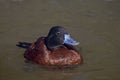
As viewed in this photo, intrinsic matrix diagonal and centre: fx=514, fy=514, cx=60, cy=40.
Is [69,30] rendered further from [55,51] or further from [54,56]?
[54,56]

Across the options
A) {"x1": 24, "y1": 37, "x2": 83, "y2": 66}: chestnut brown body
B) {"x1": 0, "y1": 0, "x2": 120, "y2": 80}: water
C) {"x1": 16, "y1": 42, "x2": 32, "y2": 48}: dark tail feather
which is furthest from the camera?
{"x1": 16, "y1": 42, "x2": 32, "y2": 48}: dark tail feather

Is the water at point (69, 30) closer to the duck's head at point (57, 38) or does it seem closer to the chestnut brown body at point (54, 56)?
the chestnut brown body at point (54, 56)

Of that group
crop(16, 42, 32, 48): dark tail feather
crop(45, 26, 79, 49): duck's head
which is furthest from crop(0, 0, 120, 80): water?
crop(45, 26, 79, 49): duck's head

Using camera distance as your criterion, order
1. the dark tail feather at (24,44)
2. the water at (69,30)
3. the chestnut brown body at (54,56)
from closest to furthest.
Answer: the water at (69,30) < the chestnut brown body at (54,56) < the dark tail feather at (24,44)

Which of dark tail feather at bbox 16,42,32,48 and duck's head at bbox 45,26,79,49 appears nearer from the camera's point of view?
duck's head at bbox 45,26,79,49

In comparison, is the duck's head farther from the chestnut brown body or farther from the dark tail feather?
the dark tail feather

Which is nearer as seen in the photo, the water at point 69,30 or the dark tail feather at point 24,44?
the water at point 69,30

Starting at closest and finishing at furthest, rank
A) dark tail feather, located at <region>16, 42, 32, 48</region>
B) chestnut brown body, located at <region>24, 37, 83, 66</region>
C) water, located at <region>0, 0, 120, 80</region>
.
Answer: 1. water, located at <region>0, 0, 120, 80</region>
2. chestnut brown body, located at <region>24, 37, 83, 66</region>
3. dark tail feather, located at <region>16, 42, 32, 48</region>

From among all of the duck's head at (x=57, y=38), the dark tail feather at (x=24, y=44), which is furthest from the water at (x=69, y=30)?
the duck's head at (x=57, y=38)

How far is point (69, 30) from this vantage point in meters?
10.5

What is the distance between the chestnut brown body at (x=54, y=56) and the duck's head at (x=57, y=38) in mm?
85

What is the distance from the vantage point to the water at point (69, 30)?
8.32 metres

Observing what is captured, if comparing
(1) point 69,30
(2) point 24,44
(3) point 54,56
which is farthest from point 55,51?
(1) point 69,30

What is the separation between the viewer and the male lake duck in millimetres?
8664
